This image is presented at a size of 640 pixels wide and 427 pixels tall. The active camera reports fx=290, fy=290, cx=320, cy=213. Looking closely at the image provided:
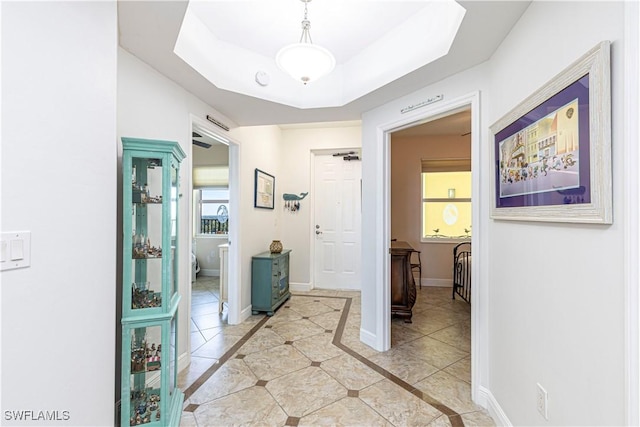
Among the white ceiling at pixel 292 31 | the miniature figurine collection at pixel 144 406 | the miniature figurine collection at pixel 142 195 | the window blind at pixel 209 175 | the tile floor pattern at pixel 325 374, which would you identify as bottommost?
the tile floor pattern at pixel 325 374

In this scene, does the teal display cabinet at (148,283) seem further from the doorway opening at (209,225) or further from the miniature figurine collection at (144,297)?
the doorway opening at (209,225)

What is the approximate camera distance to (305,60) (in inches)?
69.9

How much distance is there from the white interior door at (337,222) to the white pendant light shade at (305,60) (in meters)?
3.37

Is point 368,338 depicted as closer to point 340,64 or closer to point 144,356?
point 144,356

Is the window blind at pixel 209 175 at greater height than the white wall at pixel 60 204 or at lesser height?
greater

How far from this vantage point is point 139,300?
172 cm

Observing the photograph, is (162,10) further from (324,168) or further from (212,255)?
(212,255)

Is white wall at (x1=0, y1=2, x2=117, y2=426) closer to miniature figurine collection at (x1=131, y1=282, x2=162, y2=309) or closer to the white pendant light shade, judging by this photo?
miniature figurine collection at (x1=131, y1=282, x2=162, y2=309)

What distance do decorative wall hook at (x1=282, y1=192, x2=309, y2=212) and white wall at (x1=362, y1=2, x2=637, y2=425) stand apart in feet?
10.4

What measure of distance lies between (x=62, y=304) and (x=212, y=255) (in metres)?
5.64

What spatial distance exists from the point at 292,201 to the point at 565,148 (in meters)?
4.32

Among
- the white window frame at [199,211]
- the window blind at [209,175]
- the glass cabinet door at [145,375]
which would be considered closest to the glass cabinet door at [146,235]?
the glass cabinet door at [145,375]

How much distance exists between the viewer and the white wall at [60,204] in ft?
3.20

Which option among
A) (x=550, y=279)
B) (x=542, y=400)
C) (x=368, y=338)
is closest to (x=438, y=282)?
(x=368, y=338)
